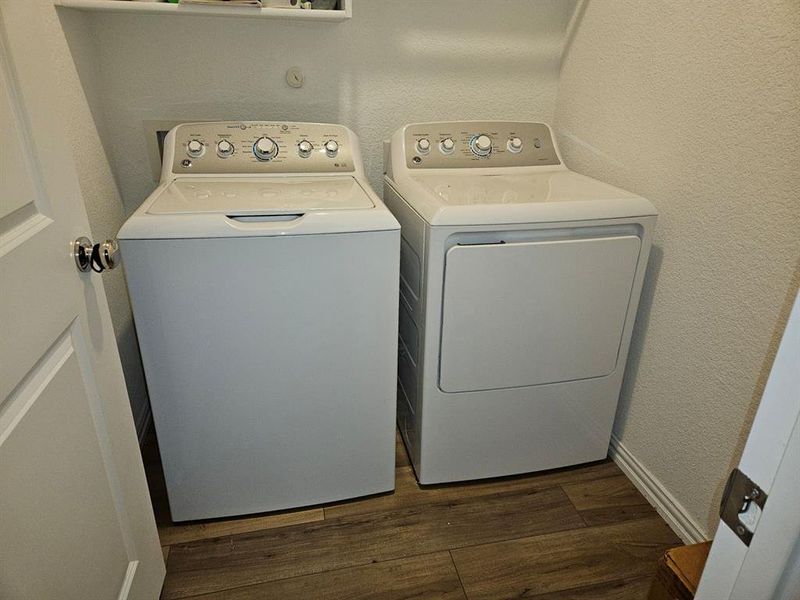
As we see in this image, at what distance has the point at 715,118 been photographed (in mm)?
1245

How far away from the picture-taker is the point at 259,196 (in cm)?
136

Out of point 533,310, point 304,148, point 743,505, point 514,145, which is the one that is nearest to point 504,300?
point 533,310

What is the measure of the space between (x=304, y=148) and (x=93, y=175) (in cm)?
60

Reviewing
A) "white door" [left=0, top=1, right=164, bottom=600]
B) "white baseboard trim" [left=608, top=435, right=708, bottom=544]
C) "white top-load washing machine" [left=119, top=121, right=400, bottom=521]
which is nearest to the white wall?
"white top-load washing machine" [left=119, top=121, right=400, bottom=521]

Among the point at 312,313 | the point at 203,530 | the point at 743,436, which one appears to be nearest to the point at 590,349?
the point at 743,436

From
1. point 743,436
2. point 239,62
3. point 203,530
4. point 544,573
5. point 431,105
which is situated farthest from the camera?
point 431,105

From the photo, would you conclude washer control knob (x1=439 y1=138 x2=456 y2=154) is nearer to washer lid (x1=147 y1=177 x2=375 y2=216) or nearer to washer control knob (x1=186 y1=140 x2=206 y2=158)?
washer lid (x1=147 y1=177 x2=375 y2=216)

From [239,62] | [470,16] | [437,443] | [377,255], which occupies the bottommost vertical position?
[437,443]

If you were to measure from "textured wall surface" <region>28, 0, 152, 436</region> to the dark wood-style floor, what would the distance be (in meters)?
0.36

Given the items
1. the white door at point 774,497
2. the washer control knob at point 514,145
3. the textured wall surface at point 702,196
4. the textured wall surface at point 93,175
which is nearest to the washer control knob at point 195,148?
the textured wall surface at point 93,175

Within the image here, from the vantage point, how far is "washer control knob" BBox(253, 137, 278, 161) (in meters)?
1.61

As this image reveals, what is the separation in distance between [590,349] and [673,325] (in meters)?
0.22

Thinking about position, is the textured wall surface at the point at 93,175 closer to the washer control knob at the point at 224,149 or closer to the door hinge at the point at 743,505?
the washer control knob at the point at 224,149

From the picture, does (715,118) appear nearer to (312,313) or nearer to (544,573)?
(312,313)
